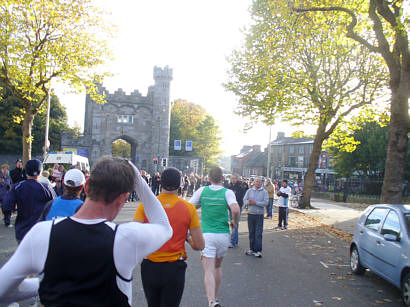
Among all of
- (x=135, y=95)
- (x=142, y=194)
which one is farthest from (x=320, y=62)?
(x=135, y=95)

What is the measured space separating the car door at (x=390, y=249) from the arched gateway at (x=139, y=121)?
41.3 m

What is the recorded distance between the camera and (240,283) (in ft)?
20.3

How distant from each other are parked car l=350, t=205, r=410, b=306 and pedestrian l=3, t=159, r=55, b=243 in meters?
5.30

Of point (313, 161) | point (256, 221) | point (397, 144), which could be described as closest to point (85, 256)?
point (256, 221)

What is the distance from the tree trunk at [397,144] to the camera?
10305 mm

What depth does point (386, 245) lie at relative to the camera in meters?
6.07

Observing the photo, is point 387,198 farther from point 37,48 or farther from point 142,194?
point 37,48

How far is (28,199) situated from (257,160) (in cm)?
7907

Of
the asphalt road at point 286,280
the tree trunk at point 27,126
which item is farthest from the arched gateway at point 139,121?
the asphalt road at point 286,280

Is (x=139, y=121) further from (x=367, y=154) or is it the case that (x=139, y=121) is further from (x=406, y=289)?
(x=406, y=289)

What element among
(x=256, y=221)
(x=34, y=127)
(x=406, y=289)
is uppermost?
(x=34, y=127)

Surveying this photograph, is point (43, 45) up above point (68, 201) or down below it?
above

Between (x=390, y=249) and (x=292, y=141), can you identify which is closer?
(x=390, y=249)

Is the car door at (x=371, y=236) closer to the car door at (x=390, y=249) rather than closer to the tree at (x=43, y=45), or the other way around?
the car door at (x=390, y=249)
